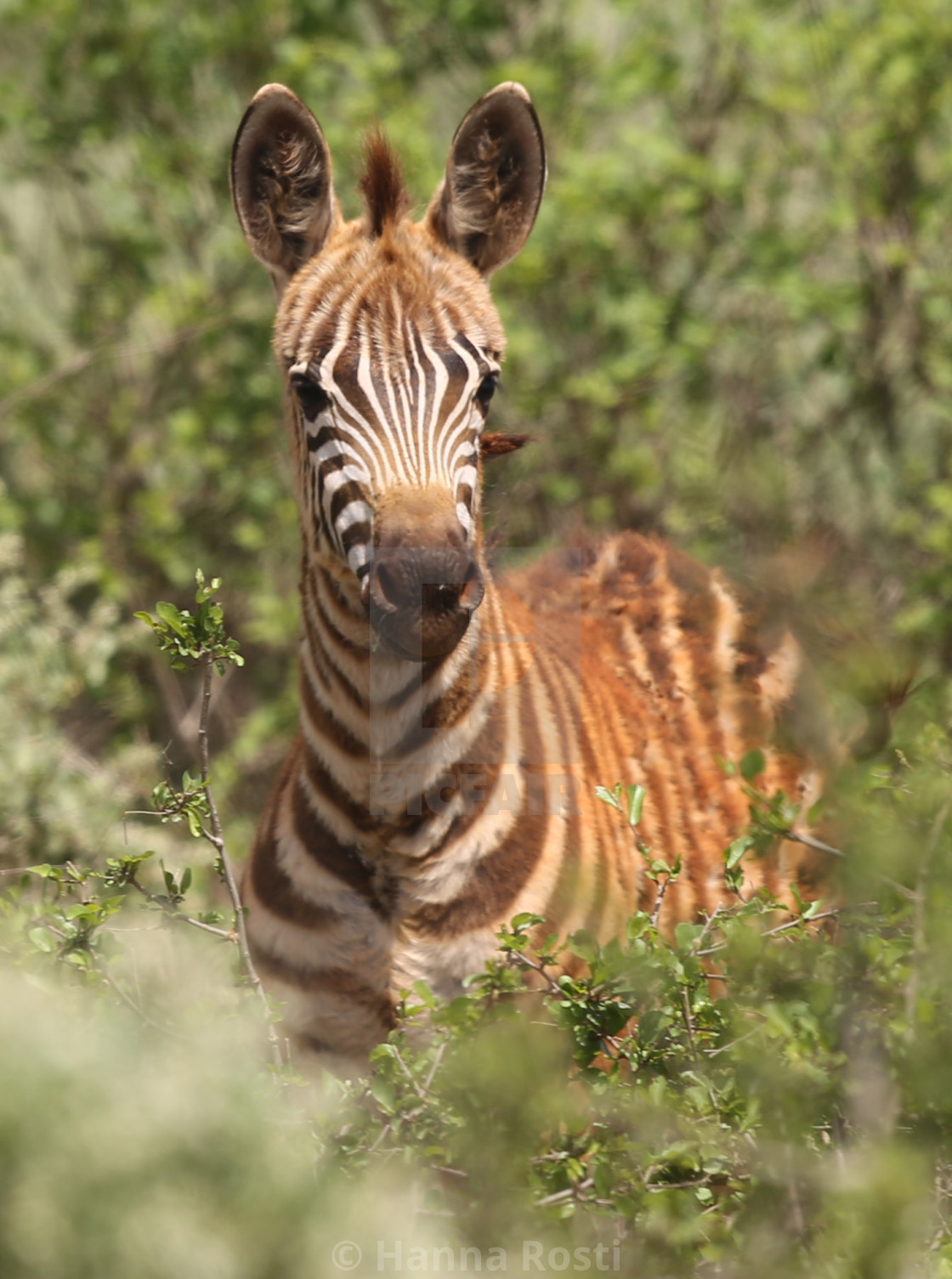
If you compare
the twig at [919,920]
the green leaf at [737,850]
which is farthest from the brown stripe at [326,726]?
the twig at [919,920]

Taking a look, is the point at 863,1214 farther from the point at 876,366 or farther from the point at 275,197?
the point at 876,366

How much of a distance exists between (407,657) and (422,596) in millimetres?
289

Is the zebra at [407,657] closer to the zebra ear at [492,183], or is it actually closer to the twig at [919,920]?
the zebra ear at [492,183]

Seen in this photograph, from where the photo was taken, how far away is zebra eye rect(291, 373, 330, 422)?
3.61 meters

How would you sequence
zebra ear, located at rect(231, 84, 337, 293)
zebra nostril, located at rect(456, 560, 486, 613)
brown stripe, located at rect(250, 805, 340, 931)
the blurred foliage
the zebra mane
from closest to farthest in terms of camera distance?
zebra nostril, located at rect(456, 560, 486, 613)
brown stripe, located at rect(250, 805, 340, 931)
the zebra mane
zebra ear, located at rect(231, 84, 337, 293)
the blurred foliage

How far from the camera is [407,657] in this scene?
3.41 metres

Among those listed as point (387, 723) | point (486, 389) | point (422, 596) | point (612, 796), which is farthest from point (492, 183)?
point (612, 796)

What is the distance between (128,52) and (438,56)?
6.09ft

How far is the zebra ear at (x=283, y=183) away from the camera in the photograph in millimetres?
4039

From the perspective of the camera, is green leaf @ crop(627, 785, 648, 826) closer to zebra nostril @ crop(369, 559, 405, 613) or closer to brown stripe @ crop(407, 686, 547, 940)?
brown stripe @ crop(407, 686, 547, 940)


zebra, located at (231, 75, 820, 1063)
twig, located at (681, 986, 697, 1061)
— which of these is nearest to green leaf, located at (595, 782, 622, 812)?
zebra, located at (231, 75, 820, 1063)

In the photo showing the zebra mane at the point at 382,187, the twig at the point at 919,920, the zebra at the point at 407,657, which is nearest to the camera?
the twig at the point at 919,920

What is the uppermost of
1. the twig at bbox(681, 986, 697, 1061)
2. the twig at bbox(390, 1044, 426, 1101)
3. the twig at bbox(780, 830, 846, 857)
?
the twig at bbox(780, 830, 846, 857)

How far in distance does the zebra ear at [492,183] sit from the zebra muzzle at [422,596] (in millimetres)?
1356
